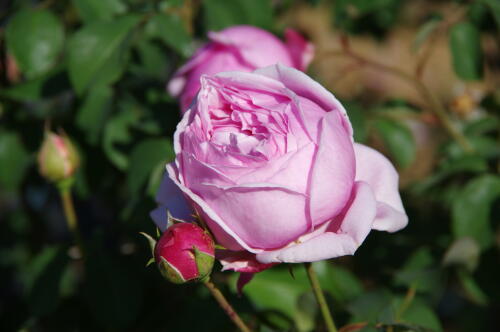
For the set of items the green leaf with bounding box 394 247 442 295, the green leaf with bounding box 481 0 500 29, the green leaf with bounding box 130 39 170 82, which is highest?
the green leaf with bounding box 481 0 500 29

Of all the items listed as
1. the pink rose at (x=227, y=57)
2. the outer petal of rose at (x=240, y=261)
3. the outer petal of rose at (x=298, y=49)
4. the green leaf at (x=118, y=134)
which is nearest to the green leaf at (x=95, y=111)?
the green leaf at (x=118, y=134)

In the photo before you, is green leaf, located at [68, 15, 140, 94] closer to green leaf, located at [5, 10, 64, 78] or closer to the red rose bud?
green leaf, located at [5, 10, 64, 78]

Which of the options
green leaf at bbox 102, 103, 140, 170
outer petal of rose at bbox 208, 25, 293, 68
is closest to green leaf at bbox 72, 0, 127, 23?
green leaf at bbox 102, 103, 140, 170

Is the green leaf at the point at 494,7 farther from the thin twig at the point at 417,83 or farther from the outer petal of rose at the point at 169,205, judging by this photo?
the outer petal of rose at the point at 169,205

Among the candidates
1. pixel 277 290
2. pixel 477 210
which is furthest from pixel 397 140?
pixel 277 290

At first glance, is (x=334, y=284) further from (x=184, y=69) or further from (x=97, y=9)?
(x=97, y=9)

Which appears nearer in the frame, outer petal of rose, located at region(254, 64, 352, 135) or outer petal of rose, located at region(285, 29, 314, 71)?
outer petal of rose, located at region(254, 64, 352, 135)
